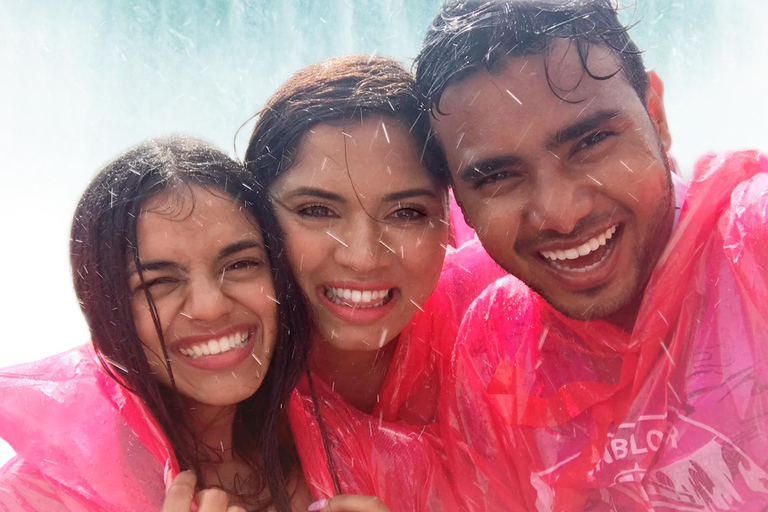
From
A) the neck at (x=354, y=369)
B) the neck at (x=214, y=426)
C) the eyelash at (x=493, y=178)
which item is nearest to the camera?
the eyelash at (x=493, y=178)

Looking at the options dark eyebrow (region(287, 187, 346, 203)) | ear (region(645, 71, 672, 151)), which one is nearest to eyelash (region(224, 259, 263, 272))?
dark eyebrow (region(287, 187, 346, 203))

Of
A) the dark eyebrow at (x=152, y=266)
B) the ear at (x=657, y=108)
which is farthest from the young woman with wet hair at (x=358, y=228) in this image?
the ear at (x=657, y=108)

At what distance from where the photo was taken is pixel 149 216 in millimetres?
1646

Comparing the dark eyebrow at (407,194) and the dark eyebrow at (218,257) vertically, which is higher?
the dark eyebrow at (407,194)

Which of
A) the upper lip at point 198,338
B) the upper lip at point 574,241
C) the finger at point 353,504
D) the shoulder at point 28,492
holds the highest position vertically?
the upper lip at point 574,241

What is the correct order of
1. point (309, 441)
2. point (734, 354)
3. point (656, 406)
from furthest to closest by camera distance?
point (309, 441), point (656, 406), point (734, 354)

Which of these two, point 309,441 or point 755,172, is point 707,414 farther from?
point 309,441

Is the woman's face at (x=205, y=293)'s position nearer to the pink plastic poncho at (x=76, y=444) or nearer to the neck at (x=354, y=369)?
the pink plastic poncho at (x=76, y=444)

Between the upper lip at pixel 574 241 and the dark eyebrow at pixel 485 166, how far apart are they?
212mm

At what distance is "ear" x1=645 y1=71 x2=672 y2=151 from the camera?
1.72 m

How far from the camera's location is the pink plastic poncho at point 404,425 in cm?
184

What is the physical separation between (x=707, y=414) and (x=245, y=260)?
115 centimetres

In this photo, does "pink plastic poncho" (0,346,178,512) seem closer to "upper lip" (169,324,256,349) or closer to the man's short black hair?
"upper lip" (169,324,256,349)

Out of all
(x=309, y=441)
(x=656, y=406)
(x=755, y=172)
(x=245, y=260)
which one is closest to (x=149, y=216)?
(x=245, y=260)
